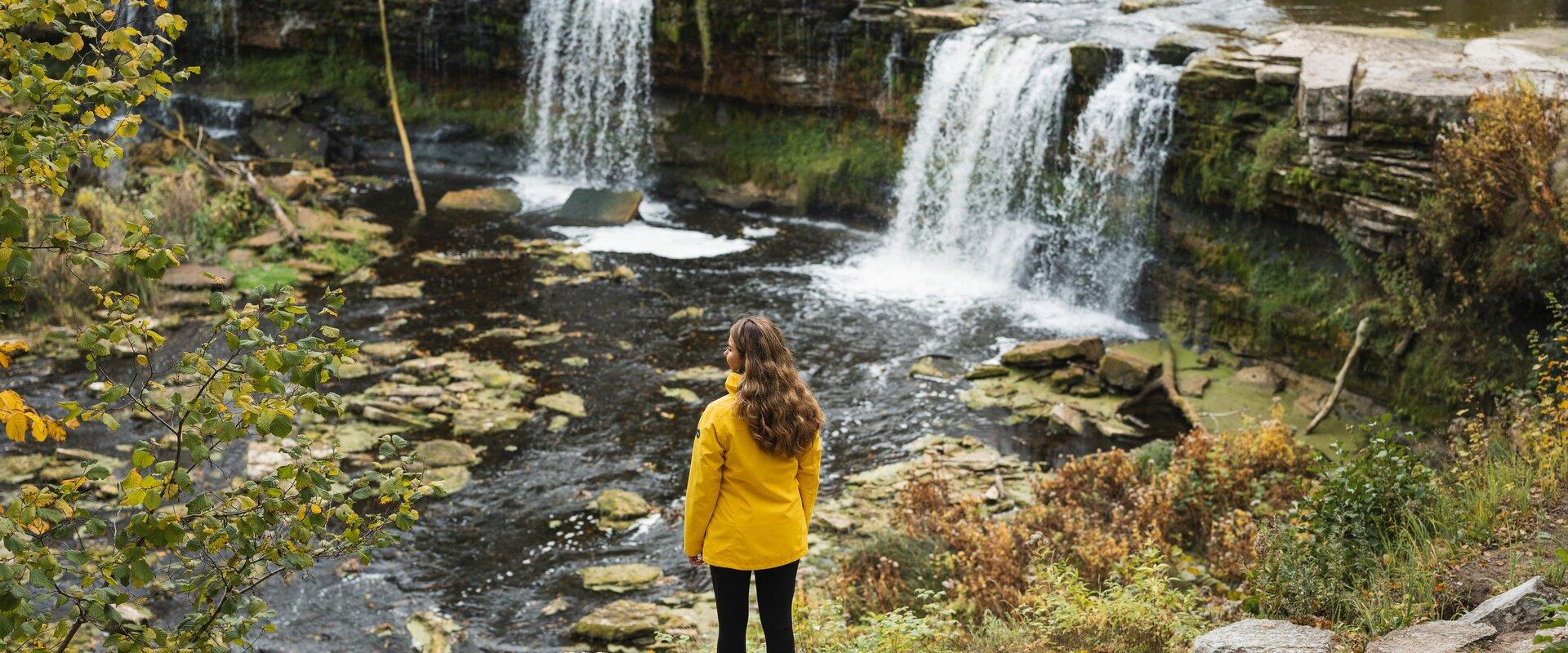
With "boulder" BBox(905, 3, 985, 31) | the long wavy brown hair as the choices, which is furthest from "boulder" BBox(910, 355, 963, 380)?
the long wavy brown hair

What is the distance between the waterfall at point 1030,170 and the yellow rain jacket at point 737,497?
9.44m

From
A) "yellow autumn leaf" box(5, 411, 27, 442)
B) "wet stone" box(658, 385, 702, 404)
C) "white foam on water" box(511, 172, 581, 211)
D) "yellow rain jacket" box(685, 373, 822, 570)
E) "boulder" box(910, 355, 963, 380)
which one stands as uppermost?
"yellow autumn leaf" box(5, 411, 27, 442)

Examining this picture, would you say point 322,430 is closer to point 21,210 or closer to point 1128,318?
point 21,210

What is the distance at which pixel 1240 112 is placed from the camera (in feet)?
39.2

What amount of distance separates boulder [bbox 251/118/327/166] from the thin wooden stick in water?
1.28 meters

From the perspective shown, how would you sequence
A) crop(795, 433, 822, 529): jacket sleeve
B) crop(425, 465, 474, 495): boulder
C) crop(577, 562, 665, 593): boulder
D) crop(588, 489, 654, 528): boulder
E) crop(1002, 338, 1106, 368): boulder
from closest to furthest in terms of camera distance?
crop(795, 433, 822, 529): jacket sleeve, crop(577, 562, 665, 593): boulder, crop(588, 489, 654, 528): boulder, crop(425, 465, 474, 495): boulder, crop(1002, 338, 1106, 368): boulder

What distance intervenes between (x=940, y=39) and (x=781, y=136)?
3.25 meters

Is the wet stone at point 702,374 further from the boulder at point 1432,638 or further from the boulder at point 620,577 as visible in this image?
the boulder at point 1432,638

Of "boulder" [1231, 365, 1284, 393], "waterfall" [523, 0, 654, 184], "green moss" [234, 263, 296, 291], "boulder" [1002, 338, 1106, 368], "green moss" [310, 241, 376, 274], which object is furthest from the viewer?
"waterfall" [523, 0, 654, 184]

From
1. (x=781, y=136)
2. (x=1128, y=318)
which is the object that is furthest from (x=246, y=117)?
(x=1128, y=318)

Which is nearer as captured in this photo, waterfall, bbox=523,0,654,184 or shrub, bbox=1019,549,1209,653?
shrub, bbox=1019,549,1209,653

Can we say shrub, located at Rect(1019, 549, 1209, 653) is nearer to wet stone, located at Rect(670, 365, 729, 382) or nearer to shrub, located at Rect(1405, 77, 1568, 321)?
shrub, located at Rect(1405, 77, 1568, 321)

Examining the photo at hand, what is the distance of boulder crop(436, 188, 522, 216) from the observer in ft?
56.3

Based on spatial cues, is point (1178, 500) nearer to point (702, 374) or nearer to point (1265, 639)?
point (1265, 639)
